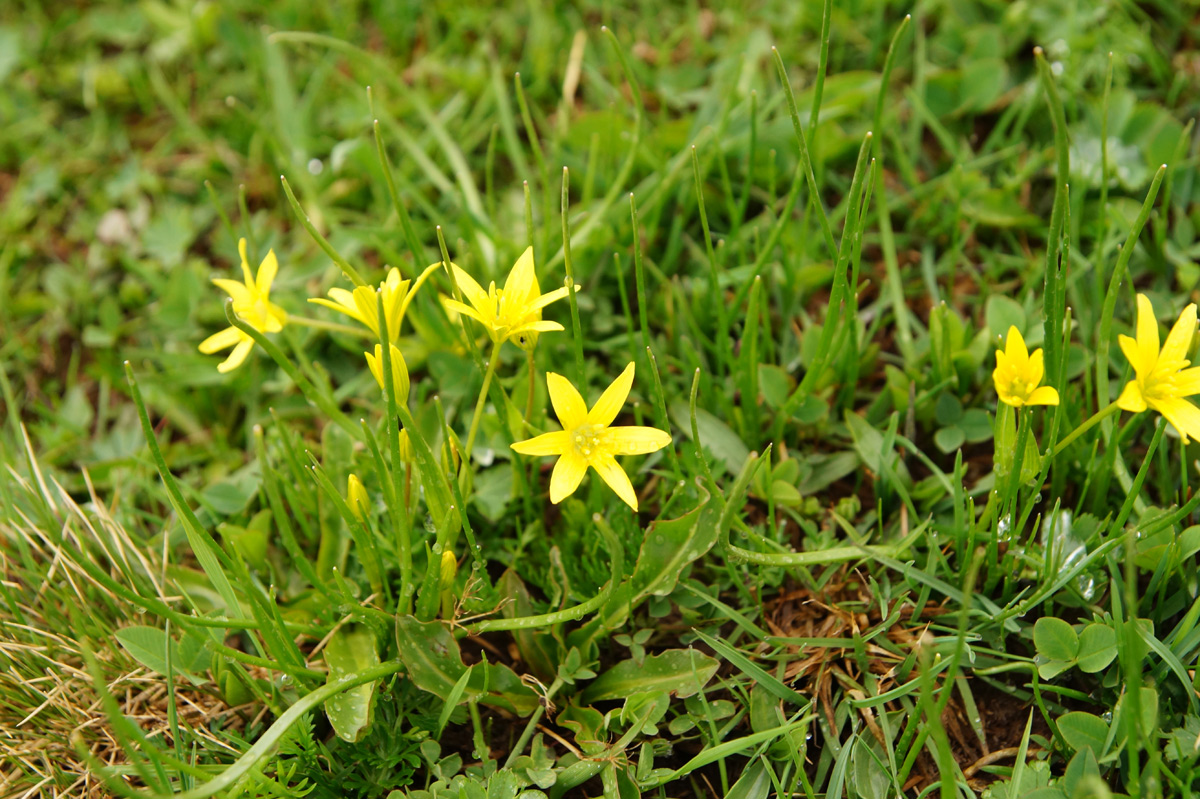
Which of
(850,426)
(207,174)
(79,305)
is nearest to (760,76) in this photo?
(850,426)

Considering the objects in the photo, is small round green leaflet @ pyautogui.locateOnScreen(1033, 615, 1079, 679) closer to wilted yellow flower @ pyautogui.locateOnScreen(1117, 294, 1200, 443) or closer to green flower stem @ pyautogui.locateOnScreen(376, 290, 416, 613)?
wilted yellow flower @ pyautogui.locateOnScreen(1117, 294, 1200, 443)

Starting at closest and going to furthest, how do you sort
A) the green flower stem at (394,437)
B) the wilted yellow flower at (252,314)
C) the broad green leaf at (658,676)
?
the green flower stem at (394,437) < the broad green leaf at (658,676) < the wilted yellow flower at (252,314)

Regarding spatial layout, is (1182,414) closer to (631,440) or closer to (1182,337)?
(1182,337)

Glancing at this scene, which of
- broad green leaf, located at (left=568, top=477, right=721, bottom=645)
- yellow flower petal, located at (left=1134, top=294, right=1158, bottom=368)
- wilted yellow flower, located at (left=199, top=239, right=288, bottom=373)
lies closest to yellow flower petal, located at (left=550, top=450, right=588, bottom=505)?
broad green leaf, located at (left=568, top=477, right=721, bottom=645)

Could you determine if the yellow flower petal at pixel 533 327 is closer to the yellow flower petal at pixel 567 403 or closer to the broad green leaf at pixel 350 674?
the yellow flower petal at pixel 567 403

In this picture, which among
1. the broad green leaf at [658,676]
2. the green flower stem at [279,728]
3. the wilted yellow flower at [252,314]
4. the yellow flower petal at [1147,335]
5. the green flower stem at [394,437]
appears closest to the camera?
the green flower stem at [279,728]

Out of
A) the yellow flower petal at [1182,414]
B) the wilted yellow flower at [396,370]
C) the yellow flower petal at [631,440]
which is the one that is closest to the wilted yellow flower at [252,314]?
the wilted yellow flower at [396,370]

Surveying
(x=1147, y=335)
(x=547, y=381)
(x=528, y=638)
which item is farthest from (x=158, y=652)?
Answer: (x=1147, y=335)
